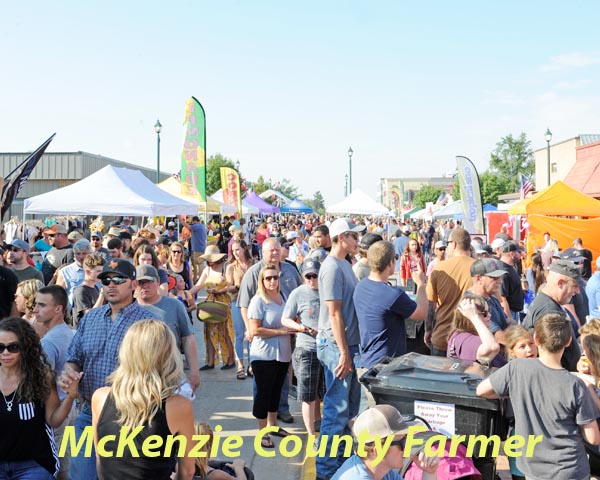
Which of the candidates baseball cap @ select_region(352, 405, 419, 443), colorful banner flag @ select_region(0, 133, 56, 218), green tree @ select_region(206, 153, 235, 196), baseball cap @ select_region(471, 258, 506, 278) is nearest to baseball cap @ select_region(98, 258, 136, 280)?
baseball cap @ select_region(352, 405, 419, 443)

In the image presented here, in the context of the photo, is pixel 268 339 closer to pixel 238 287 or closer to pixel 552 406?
pixel 238 287

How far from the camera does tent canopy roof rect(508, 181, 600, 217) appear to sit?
1428cm

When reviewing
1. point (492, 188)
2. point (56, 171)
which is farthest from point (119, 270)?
point (492, 188)

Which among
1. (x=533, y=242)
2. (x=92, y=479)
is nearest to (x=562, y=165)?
(x=533, y=242)

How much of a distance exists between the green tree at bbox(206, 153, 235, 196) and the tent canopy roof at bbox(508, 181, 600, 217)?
140 feet

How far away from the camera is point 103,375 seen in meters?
3.71

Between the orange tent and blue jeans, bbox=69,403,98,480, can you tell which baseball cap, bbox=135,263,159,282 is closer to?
blue jeans, bbox=69,403,98,480

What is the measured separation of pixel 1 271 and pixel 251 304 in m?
2.30

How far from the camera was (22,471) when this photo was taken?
3.30 meters

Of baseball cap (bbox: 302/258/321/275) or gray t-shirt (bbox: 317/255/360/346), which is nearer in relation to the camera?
gray t-shirt (bbox: 317/255/360/346)

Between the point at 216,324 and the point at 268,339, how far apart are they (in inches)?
103

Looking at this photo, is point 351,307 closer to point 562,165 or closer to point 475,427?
point 475,427

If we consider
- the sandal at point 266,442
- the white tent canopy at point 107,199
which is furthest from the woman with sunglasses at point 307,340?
the white tent canopy at point 107,199

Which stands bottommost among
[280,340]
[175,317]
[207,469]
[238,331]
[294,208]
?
[207,469]
